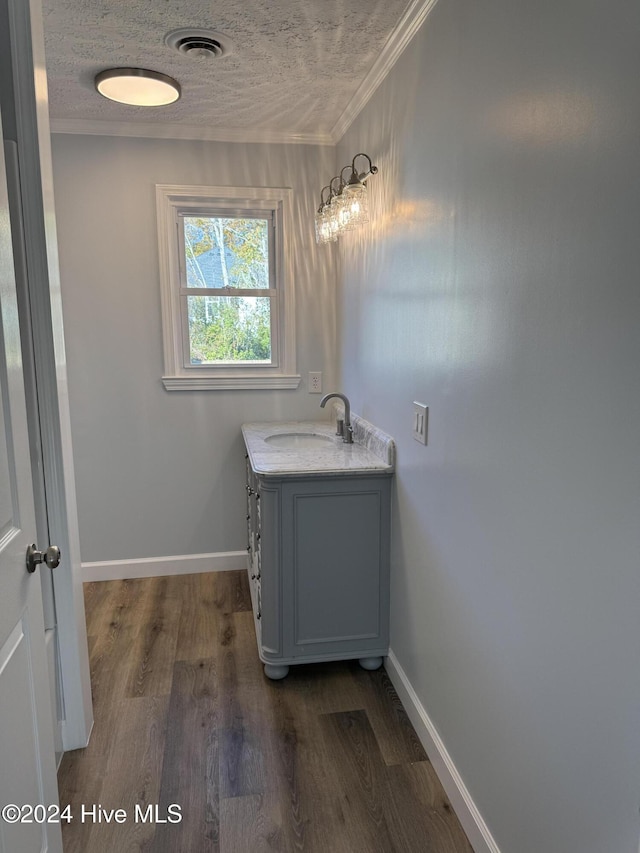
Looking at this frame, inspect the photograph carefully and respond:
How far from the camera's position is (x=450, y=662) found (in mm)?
1727

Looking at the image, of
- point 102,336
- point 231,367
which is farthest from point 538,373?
point 102,336

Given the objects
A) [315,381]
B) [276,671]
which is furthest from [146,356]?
[276,671]

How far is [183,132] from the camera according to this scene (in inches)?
117

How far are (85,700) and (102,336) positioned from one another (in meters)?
1.81

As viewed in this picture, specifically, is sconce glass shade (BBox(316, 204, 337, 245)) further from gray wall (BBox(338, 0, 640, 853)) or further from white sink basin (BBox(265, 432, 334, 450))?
white sink basin (BBox(265, 432, 334, 450))

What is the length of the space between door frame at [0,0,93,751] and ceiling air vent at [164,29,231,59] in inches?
19.2

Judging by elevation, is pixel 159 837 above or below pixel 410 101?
below

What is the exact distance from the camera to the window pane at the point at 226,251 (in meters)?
3.13

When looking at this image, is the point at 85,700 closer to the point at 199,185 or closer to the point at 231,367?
the point at 231,367

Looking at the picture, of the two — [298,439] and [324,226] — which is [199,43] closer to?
[324,226]

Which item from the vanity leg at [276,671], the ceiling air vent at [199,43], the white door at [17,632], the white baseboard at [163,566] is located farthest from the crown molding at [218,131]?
the vanity leg at [276,671]

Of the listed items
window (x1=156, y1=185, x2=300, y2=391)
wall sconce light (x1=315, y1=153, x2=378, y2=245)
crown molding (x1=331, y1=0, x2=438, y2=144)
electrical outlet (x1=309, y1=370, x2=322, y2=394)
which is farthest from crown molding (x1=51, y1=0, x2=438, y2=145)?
electrical outlet (x1=309, y1=370, x2=322, y2=394)

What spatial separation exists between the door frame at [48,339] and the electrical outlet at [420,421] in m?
1.15

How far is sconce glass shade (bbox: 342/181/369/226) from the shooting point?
230 centimetres
